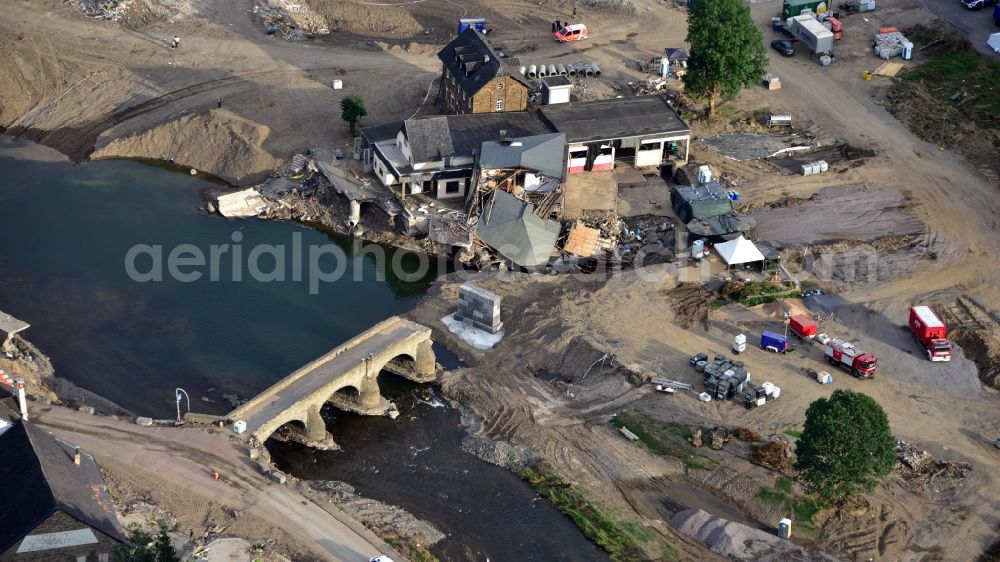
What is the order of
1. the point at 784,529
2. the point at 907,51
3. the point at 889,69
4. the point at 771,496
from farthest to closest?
the point at 907,51, the point at 889,69, the point at 771,496, the point at 784,529

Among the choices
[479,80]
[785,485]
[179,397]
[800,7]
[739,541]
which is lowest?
[739,541]

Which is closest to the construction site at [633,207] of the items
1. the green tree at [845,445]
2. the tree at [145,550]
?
the green tree at [845,445]

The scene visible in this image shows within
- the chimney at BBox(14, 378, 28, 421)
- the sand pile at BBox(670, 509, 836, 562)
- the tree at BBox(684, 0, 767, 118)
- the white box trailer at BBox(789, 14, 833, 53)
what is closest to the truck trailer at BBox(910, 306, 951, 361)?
the sand pile at BBox(670, 509, 836, 562)

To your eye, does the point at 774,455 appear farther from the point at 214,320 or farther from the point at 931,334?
the point at 214,320

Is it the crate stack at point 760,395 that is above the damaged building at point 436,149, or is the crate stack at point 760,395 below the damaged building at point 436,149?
below

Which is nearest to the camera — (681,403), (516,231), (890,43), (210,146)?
(681,403)

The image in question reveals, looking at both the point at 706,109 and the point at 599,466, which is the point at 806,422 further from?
the point at 706,109

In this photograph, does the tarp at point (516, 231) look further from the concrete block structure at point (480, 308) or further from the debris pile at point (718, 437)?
the debris pile at point (718, 437)

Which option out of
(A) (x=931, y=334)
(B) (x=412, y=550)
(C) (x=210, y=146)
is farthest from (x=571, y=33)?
(B) (x=412, y=550)
